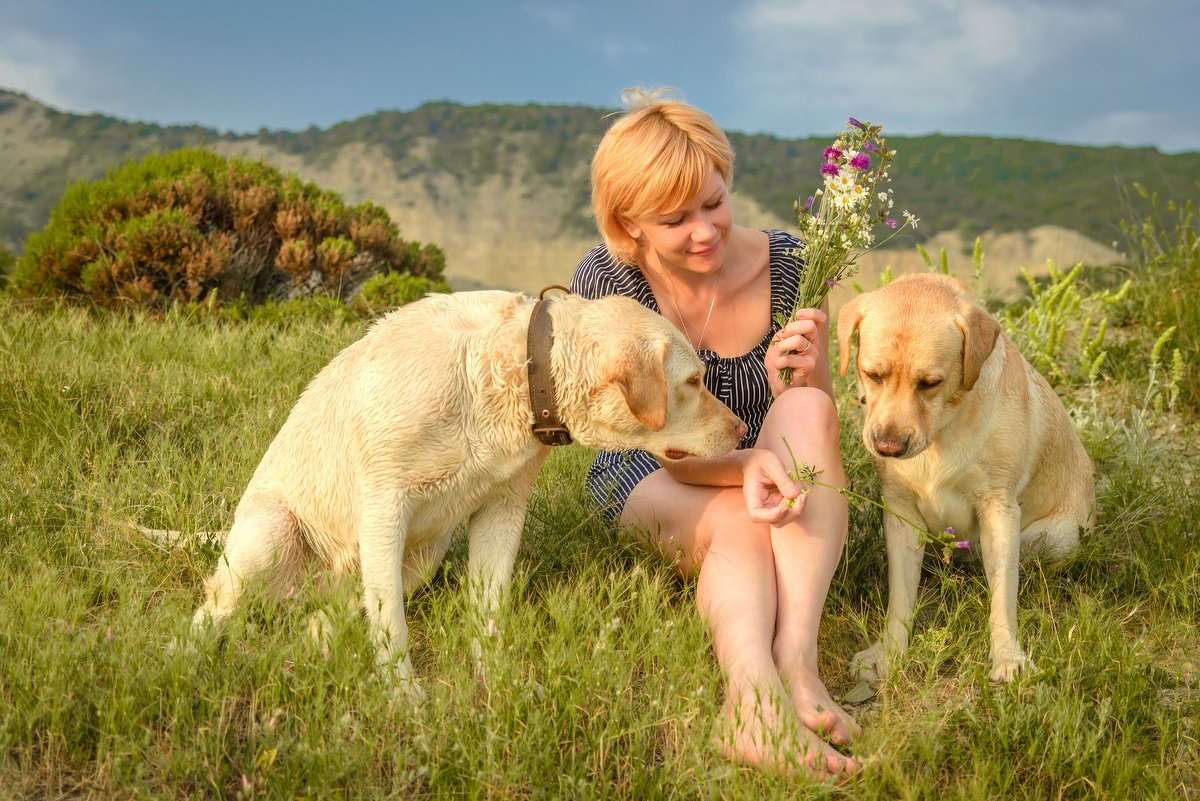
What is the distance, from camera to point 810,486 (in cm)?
377

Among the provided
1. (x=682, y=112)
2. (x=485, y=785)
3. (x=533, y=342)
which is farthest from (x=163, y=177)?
(x=485, y=785)

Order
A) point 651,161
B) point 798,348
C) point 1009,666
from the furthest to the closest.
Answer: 1. point 651,161
2. point 798,348
3. point 1009,666

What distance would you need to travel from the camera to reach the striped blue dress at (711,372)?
456 centimetres

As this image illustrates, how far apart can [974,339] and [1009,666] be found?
1194 millimetres

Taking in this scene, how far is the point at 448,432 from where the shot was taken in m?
3.34

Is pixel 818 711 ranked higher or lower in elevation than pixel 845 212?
lower

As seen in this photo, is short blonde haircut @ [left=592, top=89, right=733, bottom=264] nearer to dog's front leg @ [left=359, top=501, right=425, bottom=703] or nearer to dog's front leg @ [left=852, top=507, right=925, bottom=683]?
dog's front leg @ [left=852, top=507, right=925, bottom=683]

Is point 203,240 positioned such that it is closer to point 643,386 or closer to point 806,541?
point 643,386

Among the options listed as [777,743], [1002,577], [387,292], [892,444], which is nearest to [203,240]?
[387,292]

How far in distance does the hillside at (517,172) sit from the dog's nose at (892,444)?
294 inches

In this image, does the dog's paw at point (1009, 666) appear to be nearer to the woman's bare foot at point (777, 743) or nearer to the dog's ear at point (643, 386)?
the woman's bare foot at point (777, 743)

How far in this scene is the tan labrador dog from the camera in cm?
349

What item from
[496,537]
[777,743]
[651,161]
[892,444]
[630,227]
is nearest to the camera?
[777,743]

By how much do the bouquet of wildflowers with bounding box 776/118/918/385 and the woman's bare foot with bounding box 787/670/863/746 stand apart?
4.27 feet
